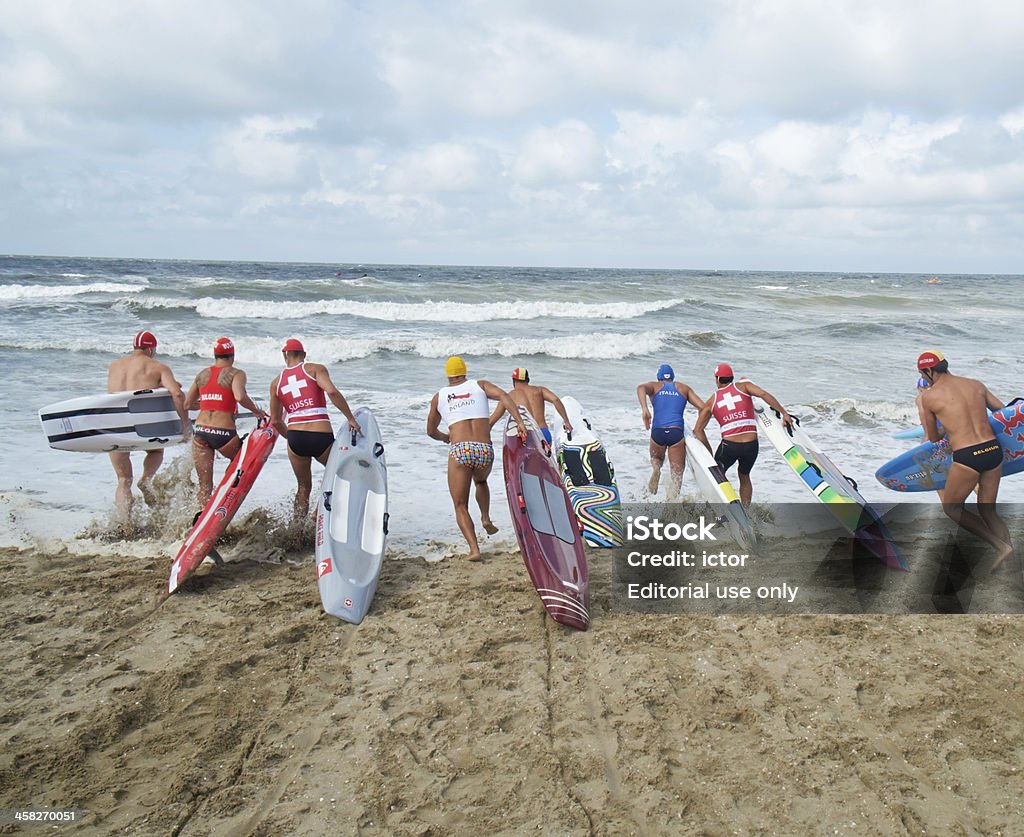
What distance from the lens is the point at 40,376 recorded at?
13.5 metres

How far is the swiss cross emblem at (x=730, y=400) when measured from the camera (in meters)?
7.31

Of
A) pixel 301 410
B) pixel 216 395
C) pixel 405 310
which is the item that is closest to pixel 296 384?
pixel 301 410

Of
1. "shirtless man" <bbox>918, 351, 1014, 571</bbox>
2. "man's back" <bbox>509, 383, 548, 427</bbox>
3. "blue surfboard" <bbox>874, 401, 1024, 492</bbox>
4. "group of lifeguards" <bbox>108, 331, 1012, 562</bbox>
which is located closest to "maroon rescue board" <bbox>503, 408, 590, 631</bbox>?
"group of lifeguards" <bbox>108, 331, 1012, 562</bbox>

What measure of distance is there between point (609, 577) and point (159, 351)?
591 inches

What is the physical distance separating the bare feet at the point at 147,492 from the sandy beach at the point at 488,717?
1718mm

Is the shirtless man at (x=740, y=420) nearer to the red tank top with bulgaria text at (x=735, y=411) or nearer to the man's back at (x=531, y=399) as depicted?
the red tank top with bulgaria text at (x=735, y=411)

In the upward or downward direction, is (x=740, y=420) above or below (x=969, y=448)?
below

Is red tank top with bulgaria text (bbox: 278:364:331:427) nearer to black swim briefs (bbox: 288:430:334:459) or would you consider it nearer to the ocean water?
black swim briefs (bbox: 288:430:334:459)

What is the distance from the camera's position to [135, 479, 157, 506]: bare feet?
23.1 feet

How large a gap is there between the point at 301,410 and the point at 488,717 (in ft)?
11.2

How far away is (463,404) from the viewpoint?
6371mm

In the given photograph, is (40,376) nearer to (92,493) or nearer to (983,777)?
(92,493)

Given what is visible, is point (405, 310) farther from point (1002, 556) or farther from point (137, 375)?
point (1002, 556)

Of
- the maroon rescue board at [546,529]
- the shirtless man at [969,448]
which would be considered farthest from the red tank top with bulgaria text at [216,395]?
the shirtless man at [969,448]
